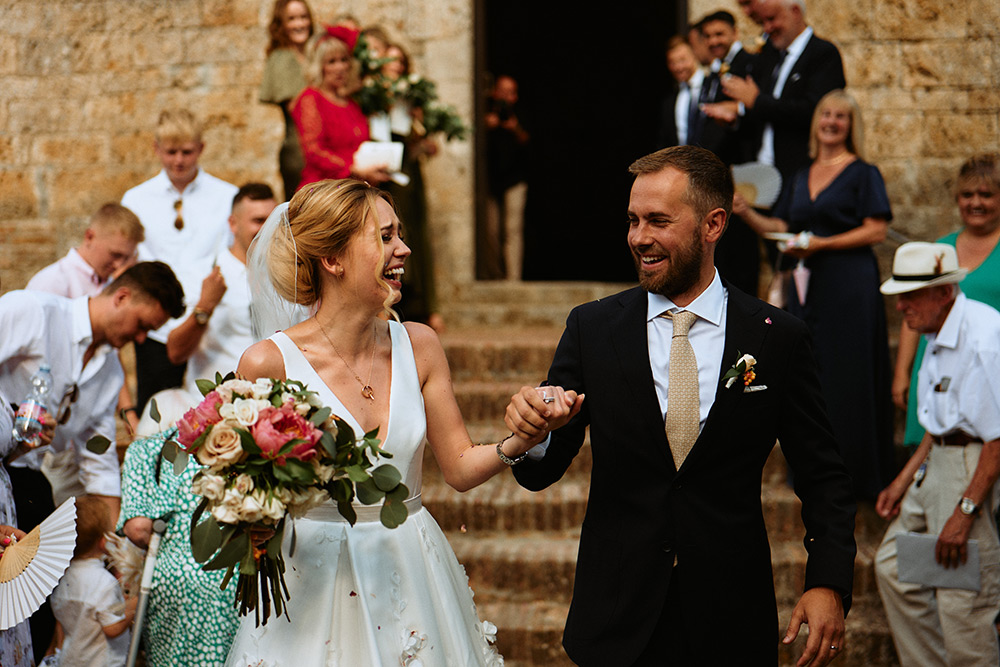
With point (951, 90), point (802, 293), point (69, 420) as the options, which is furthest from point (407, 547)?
point (951, 90)

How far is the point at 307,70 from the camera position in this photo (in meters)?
7.02

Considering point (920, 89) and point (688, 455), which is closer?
point (688, 455)

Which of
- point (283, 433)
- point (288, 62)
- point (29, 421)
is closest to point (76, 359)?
point (29, 421)

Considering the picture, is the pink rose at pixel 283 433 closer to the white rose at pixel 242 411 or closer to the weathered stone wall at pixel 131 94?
the white rose at pixel 242 411

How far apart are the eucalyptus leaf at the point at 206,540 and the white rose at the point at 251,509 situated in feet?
0.35

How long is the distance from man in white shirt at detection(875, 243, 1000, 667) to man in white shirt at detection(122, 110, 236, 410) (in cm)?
408

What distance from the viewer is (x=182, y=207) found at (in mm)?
6438

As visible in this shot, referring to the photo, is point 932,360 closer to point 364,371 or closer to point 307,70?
point 364,371

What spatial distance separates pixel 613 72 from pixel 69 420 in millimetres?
A: 10895

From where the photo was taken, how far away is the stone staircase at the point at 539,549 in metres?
5.09

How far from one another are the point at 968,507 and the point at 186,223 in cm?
Answer: 477

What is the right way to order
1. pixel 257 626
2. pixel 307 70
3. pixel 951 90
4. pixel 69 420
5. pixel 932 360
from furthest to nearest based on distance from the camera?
1. pixel 951 90
2. pixel 307 70
3. pixel 932 360
4. pixel 69 420
5. pixel 257 626

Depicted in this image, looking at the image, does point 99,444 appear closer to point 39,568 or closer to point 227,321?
point 39,568

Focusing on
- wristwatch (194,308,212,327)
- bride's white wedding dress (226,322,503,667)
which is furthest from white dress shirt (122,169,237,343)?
bride's white wedding dress (226,322,503,667)
